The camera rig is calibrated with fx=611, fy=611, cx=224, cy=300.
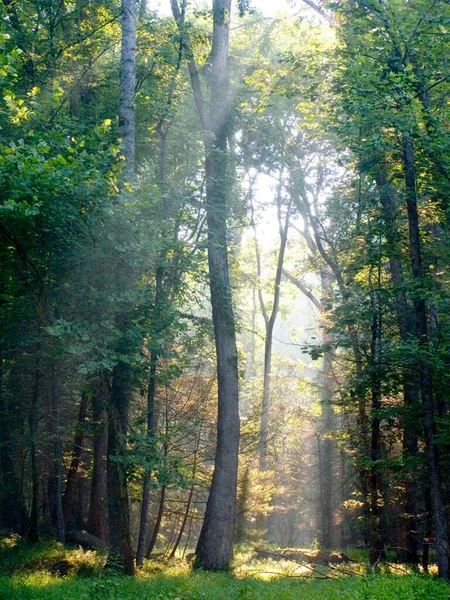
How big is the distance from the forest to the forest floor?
0.09 metres

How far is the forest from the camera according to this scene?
31.7 feet

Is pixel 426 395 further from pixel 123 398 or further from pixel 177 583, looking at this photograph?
pixel 123 398

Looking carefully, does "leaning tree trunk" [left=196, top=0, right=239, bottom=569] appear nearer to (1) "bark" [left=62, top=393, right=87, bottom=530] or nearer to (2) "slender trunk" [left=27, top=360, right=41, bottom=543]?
(2) "slender trunk" [left=27, top=360, right=41, bottom=543]

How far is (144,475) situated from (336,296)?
7.83 metres

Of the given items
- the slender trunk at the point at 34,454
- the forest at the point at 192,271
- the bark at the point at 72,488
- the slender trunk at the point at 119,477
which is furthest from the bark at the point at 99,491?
the slender trunk at the point at 119,477

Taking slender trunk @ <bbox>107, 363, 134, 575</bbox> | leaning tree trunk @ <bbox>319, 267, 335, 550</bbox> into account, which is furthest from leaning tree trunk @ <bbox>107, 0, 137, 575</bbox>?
leaning tree trunk @ <bbox>319, 267, 335, 550</bbox>

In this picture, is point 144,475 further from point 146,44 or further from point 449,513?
point 146,44

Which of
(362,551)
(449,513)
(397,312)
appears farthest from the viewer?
(362,551)

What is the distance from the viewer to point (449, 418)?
1052 cm

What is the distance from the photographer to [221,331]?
50.6 feet

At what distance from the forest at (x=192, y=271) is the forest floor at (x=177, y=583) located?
0.29 feet

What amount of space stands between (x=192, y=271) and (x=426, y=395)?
5.60 metres

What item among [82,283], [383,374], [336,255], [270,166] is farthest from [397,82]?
[270,166]

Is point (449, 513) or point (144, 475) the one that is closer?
point (144, 475)
